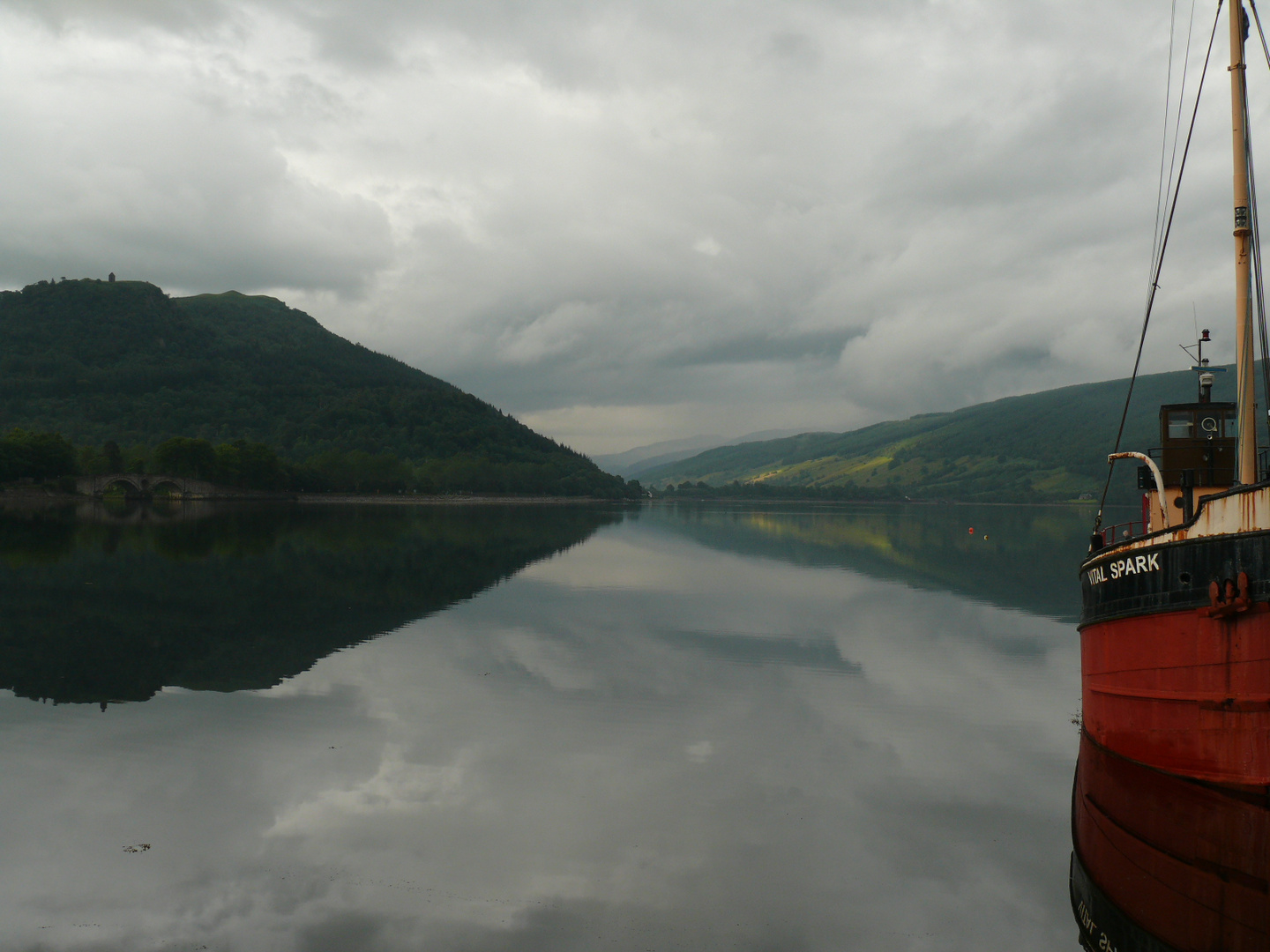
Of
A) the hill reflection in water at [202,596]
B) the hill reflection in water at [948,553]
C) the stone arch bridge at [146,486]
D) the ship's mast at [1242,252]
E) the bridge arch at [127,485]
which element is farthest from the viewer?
the bridge arch at [127,485]

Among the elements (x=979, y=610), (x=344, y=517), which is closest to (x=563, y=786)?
(x=979, y=610)

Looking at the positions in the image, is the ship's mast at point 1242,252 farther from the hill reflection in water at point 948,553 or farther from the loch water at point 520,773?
the hill reflection in water at point 948,553

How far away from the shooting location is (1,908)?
1238cm

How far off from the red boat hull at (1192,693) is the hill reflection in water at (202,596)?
73.9ft

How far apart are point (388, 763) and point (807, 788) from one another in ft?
29.7

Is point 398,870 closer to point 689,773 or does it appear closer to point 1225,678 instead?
point 689,773

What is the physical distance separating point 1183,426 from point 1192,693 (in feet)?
29.8

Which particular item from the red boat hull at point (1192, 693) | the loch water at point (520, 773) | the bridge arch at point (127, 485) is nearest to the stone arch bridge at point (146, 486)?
the bridge arch at point (127, 485)

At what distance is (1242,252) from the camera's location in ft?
61.0

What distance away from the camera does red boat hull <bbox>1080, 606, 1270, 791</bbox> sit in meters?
15.0

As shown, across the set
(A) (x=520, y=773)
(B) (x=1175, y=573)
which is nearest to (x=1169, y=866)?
(B) (x=1175, y=573)

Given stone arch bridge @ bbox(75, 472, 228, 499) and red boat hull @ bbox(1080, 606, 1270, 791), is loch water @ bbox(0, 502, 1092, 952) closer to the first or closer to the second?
red boat hull @ bbox(1080, 606, 1270, 791)

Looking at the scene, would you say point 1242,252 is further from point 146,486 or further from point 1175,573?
point 146,486

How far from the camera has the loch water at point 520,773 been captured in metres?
12.9
